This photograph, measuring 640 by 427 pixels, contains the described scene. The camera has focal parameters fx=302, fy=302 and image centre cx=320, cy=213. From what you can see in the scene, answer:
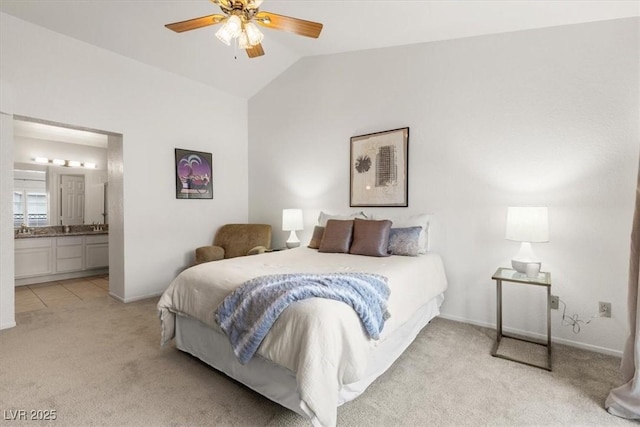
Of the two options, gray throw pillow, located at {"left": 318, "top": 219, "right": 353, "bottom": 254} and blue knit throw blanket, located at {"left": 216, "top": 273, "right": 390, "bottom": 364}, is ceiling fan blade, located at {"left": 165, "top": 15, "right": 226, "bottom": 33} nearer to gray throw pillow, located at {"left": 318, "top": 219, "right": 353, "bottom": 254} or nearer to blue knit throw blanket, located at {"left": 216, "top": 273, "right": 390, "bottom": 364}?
blue knit throw blanket, located at {"left": 216, "top": 273, "right": 390, "bottom": 364}

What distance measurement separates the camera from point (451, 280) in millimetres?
3184

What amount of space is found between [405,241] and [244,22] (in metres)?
2.30

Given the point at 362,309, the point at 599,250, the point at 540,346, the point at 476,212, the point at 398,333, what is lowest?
the point at 540,346

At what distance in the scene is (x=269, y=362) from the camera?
1713mm

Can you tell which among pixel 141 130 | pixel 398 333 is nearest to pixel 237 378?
pixel 398 333

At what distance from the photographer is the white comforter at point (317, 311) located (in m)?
1.42

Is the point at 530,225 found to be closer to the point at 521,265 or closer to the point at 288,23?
the point at 521,265

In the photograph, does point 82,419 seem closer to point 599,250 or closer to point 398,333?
point 398,333

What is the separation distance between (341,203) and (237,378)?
251 centimetres

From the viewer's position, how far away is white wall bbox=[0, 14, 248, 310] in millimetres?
3082

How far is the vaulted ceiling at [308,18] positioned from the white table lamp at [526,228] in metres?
1.64

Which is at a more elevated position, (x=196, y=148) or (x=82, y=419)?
(x=196, y=148)

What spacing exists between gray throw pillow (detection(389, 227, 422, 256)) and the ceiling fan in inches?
76.2

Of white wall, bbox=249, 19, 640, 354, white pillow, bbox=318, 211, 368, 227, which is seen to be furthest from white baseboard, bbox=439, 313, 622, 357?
white pillow, bbox=318, 211, 368, 227
